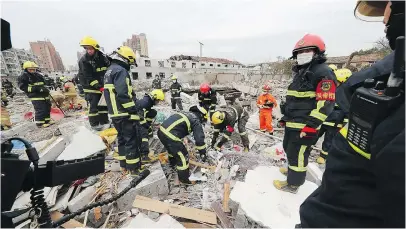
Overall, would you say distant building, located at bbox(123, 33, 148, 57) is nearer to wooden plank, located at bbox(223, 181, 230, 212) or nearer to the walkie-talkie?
wooden plank, located at bbox(223, 181, 230, 212)

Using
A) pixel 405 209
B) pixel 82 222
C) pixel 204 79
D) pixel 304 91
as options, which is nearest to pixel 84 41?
pixel 82 222

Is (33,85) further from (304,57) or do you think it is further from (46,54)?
(46,54)

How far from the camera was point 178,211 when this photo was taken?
283 centimetres

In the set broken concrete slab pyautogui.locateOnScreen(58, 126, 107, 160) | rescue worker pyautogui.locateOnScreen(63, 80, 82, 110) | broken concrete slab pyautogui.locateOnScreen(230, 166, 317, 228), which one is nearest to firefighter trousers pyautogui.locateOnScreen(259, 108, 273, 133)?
broken concrete slab pyautogui.locateOnScreen(230, 166, 317, 228)

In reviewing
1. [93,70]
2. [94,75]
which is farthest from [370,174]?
[94,75]

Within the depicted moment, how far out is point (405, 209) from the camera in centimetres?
63

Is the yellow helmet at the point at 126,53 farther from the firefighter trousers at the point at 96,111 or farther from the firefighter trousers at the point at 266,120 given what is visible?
the firefighter trousers at the point at 266,120

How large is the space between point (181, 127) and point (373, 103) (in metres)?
3.25

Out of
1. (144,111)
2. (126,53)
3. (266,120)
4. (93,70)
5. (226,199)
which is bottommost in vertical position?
(226,199)

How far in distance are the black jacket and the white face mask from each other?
5.77 feet

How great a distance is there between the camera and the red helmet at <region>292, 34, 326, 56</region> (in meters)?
2.51

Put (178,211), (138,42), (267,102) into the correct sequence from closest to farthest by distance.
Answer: (178,211)
(267,102)
(138,42)

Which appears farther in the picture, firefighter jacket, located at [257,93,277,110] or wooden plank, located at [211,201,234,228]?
firefighter jacket, located at [257,93,277,110]

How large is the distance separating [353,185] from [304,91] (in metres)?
2.03
